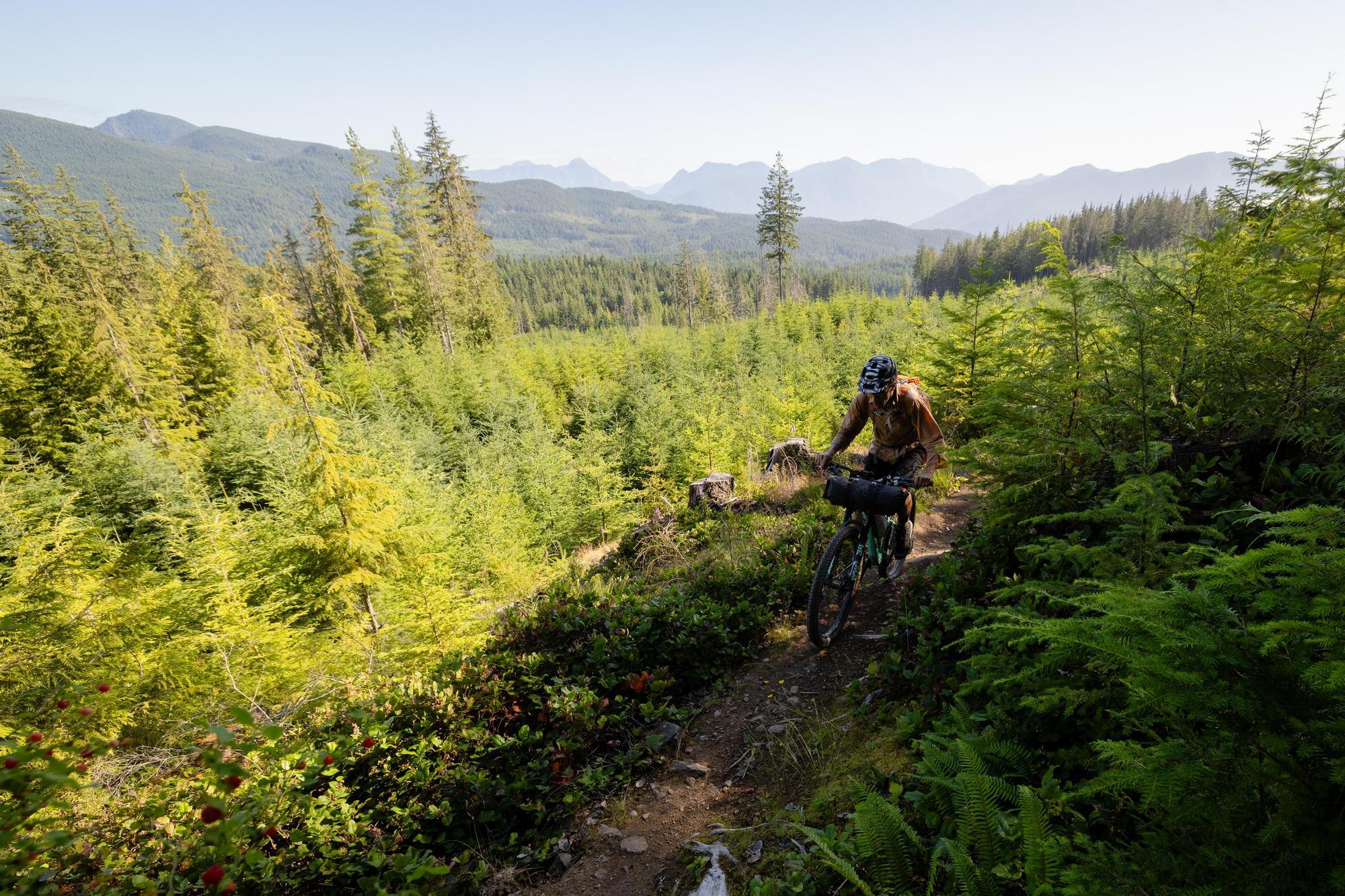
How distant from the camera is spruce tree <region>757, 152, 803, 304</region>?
4106 cm

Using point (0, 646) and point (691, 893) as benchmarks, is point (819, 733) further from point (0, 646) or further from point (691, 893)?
point (0, 646)

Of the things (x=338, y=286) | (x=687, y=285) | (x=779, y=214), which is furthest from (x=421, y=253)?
(x=687, y=285)

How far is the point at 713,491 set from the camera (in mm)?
12117

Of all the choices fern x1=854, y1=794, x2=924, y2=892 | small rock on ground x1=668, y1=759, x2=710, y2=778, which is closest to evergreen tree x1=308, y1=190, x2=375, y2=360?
small rock on ground x1=668, y1=759, x2=710, y2=778

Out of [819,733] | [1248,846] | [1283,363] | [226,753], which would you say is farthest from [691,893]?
[226,753]

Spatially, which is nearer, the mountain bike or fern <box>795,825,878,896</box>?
fern <box>795,825,878,896</box>

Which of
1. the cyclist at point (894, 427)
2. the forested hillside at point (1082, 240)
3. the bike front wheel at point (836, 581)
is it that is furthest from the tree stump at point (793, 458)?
the forested hillside at point (1082, 240)

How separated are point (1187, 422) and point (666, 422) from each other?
17577 millimetres

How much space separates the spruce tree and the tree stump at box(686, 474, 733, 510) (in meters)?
32.1

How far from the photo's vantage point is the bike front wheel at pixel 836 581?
4922 millimetres

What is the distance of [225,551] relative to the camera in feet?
26.3

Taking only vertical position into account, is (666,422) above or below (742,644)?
below

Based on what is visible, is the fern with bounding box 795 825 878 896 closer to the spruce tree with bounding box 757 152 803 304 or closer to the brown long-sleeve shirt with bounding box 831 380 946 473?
the brown long-sleeve shirt with bounding box 831 380 946 473

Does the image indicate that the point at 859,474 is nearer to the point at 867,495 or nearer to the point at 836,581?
the point at 867,495
